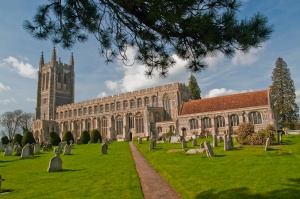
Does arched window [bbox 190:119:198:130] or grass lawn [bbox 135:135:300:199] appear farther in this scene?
arched window [bbox 190:119:198:130]

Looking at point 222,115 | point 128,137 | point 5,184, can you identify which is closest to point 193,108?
point 222,115

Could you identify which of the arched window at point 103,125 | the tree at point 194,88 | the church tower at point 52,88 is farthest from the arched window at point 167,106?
the church tower at point 52,88

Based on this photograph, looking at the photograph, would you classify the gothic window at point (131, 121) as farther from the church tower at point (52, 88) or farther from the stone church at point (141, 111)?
the church tower at point (52, 88)

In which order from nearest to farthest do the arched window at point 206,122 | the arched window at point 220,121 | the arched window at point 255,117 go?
the arched window at point 255,117 < the arched window at point 220,121 < the arched window at point 206,122

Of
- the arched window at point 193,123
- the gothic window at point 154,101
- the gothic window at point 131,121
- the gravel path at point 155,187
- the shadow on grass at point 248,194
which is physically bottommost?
the gravel path at point 155,187

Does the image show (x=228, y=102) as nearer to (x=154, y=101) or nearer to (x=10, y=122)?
(x=154, y=101)

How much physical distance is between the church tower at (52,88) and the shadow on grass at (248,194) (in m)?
60.9

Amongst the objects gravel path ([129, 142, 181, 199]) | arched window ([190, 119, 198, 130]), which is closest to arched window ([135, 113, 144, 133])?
arched window ([190, 119, 198, 130])

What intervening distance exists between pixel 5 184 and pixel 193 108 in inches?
1318

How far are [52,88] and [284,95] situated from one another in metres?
53.6

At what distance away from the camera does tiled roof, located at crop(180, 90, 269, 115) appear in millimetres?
34906

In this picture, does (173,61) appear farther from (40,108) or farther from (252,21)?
(40,108)

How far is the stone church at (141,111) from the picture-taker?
35.1m

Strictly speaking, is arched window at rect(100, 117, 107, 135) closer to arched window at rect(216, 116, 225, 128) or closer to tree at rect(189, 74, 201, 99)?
tree at rect(189, 74, 201, 99)
